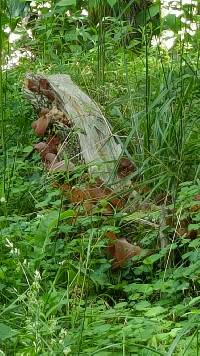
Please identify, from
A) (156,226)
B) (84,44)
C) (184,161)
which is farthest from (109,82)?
(156,226)

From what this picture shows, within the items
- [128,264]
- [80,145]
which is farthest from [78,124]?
[128,264]

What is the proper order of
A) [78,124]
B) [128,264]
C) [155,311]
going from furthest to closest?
1. [78,124]
2. [128,264]
3. [155,311]

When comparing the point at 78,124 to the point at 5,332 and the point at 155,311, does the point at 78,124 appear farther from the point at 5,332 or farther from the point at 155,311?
the point at 5,332

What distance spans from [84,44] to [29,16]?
1576 mm

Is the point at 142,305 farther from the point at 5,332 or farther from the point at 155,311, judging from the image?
the point at 5,332

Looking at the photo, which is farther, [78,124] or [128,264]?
[78,124]

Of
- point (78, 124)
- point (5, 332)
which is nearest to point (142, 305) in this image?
point (5, 332)

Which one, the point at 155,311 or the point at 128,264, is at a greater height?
the point at 155,311

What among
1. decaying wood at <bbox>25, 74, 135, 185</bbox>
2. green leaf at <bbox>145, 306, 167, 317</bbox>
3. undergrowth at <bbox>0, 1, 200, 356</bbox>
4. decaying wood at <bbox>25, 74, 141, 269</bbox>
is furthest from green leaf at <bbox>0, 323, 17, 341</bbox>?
decaying wood at <bbox>25, 74, 135, 185</bbox>

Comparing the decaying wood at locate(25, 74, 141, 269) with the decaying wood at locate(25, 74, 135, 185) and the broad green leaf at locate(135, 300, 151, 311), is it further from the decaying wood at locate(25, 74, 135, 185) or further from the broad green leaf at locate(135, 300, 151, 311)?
the broad green leaf at locate(135, 300, 151, 311)

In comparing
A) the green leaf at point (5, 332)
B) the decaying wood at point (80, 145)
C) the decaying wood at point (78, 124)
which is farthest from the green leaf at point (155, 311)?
the decaying wood at point (78, 124)

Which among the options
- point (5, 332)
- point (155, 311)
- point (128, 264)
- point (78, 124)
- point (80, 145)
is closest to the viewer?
point (5, 332)

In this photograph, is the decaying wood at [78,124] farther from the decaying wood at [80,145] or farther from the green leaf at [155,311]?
the green leaf at [155,311]

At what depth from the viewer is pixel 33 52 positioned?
596cm
